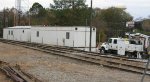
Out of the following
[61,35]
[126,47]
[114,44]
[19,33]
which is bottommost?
[126,47]

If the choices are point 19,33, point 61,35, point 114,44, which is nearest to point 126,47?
point 114,44

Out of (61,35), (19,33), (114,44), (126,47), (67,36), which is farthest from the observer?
(19,33)

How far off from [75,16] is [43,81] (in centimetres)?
7404

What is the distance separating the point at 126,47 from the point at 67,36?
13338 mm

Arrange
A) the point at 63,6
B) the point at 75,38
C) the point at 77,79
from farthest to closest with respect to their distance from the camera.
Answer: the point at 63,6
the point at 75,38
the point at 77,79

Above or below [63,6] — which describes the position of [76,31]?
below

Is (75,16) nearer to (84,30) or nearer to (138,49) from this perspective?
(84,30)

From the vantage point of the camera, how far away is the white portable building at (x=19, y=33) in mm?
63531

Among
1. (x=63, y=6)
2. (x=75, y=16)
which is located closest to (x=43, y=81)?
(x=75, y=16)

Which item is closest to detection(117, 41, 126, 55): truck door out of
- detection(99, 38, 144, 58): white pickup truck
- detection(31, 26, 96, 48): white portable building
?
Answer: detection(99, 38, 144, 58): white pickup truck

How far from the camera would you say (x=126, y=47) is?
3862 centimetres

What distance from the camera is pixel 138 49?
37.6 meters

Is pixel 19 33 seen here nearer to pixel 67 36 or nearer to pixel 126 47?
pixel 67 36

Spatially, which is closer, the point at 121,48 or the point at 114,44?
the point at 121,48
